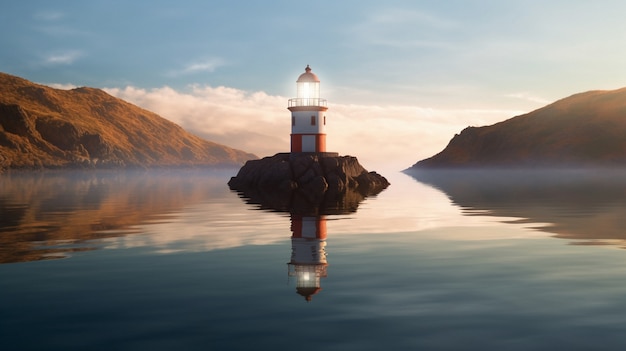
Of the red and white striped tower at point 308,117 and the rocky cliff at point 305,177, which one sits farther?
the red and white striped tower at point 308,117

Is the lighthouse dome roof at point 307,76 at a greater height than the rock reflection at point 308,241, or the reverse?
the lighthouse dome roof at point 307,76

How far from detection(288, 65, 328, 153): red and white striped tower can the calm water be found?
41.9 metres

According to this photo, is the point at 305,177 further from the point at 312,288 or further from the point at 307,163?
the point at 312,288

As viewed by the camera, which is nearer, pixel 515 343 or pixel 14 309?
pixel 515 343

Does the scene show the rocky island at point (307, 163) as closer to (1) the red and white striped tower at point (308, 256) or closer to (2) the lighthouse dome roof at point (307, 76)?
(2) the lighthouse dome roof at point (307, 76)

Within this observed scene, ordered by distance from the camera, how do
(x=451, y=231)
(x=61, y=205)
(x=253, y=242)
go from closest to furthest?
(x=253, y=242)
(x=451, y=231)
(x=61, y=205)

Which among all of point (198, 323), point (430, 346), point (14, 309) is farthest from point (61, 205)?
point (430, 346)

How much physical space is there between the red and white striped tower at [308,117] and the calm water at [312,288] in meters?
41.9

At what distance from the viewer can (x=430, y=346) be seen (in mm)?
9227

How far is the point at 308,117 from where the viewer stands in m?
68.3

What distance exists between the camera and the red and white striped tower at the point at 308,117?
6725cm

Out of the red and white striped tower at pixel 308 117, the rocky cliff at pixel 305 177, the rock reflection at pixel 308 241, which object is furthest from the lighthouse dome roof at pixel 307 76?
the rock reflection at pixel 308 241

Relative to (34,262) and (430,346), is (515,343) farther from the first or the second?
(34,262)

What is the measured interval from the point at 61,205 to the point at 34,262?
2769 cm
